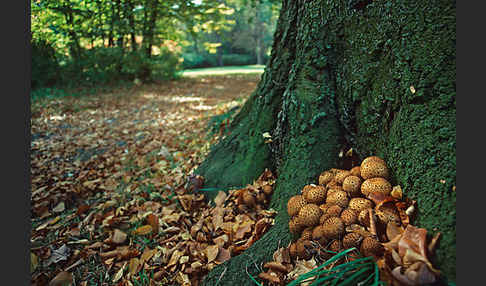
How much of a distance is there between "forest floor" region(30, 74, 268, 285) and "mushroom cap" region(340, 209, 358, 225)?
2.93 feet

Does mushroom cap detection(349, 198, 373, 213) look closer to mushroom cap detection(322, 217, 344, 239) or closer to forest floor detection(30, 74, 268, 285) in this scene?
mushroom cap detection(322, 217, 344, 239)

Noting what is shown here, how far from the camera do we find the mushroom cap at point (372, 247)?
1219mm

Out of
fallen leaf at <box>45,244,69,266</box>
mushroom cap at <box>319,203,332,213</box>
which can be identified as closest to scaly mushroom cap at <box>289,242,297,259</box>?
mushroom cap at <box>319,203,332,213</box>

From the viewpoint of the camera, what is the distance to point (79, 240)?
2332 mm

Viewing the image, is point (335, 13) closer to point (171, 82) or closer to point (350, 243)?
point (350, 243)

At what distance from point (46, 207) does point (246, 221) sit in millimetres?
2275

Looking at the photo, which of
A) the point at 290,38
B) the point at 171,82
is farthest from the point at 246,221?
the point at 171,82

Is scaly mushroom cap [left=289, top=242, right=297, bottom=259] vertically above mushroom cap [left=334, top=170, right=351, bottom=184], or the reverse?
mushroom cap [left=334, top=170, right=351, bottom=184]

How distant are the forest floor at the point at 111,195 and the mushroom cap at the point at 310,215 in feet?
2.27

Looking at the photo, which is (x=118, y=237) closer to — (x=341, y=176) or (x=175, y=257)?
(x=175, y=257)

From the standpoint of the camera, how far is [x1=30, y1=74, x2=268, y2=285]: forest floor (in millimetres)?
2047

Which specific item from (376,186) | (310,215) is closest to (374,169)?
(376,186)

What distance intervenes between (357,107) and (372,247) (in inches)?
40.3

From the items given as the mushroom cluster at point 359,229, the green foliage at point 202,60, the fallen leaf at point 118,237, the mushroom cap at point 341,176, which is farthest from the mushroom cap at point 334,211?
the green foliage at point 202,60
